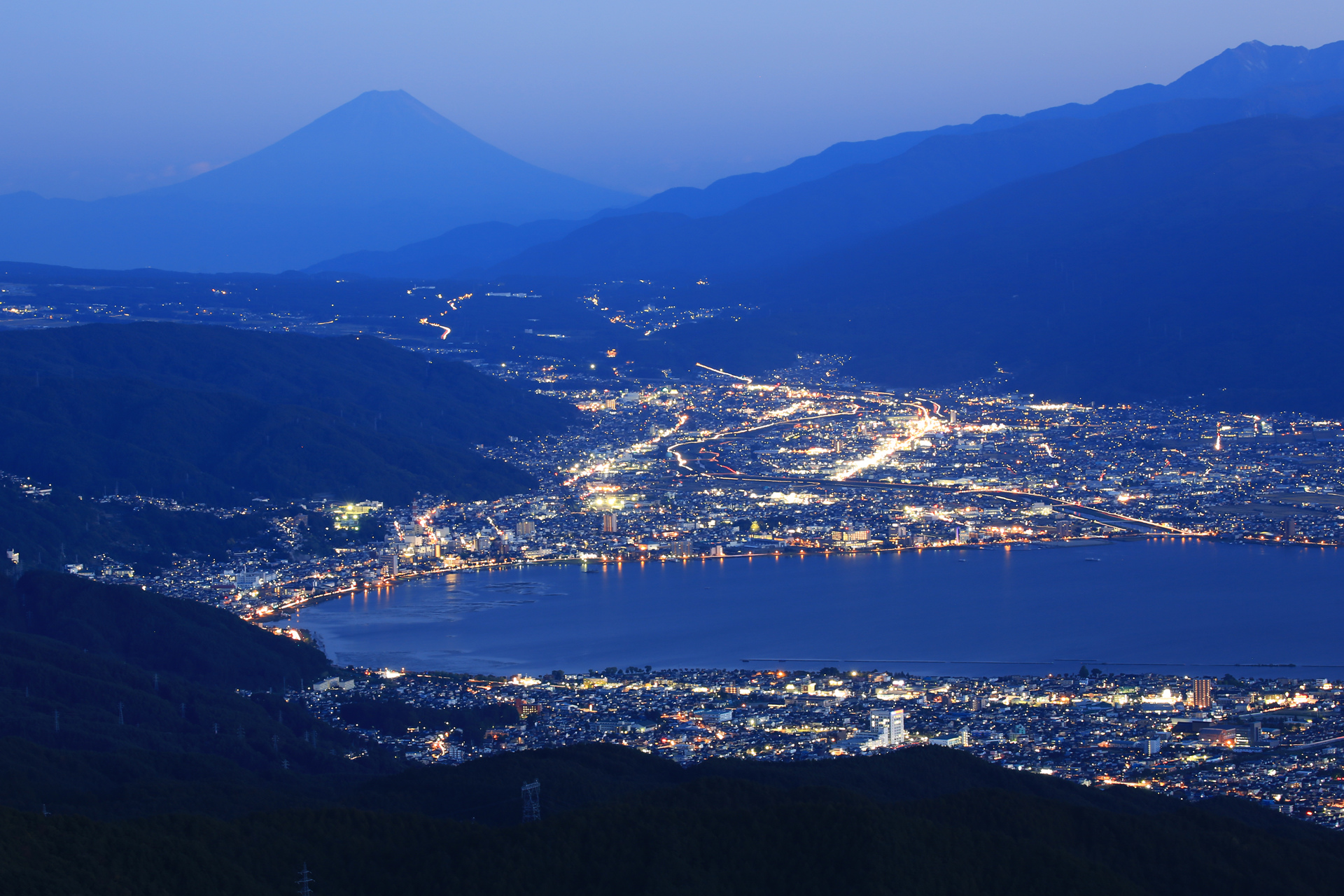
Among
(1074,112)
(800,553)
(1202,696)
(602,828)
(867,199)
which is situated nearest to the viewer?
(602,828)

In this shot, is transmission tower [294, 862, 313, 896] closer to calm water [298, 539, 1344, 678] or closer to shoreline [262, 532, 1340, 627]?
calm water [298, 539, 1344, 678]

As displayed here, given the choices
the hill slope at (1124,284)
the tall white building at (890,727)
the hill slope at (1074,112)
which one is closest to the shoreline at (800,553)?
the tall white building at (890,727)

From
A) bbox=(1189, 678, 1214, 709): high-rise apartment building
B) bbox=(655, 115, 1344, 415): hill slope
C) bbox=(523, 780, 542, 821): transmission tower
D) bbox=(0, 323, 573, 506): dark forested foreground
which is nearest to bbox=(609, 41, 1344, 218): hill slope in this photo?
bbox=(655, 115, 1344, 415): hill slope

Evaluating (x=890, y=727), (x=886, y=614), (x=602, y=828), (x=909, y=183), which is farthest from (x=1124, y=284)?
(x=602, y=828)

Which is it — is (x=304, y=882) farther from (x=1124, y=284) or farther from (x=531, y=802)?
(x=1124, y=284)

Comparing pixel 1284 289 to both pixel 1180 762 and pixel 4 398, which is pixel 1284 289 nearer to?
pixel 4 398

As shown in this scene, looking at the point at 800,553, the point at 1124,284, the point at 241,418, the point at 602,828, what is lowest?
the point at 602,828

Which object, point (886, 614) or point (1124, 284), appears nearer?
point (886, 614)
